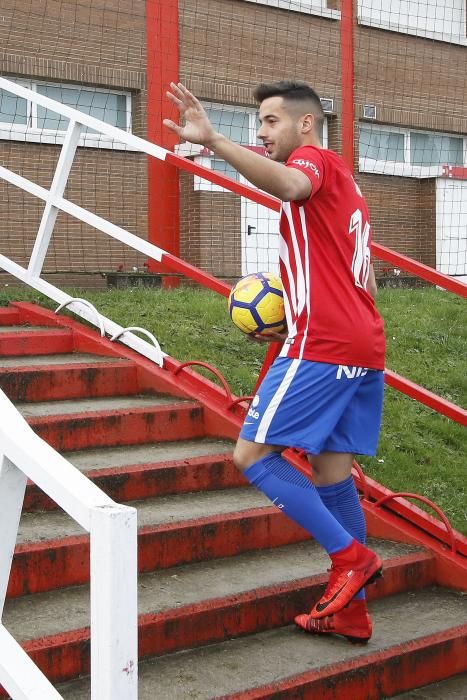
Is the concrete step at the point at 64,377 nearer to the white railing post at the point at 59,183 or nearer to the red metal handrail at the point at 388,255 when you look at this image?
the white railing post at the point at 59,183

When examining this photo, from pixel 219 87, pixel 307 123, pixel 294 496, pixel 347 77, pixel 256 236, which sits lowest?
pixel 294 496

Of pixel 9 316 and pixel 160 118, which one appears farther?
pixel 160 118

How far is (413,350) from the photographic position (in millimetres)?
7594

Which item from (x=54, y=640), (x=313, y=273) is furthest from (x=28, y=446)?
(x=313, y=273)

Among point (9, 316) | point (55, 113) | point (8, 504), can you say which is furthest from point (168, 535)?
point (55, 113)

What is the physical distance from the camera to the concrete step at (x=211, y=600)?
10.6ft

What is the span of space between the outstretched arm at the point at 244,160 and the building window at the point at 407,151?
12.9 m

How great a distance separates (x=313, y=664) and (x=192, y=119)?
1.85m

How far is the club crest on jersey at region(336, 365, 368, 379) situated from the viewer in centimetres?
338

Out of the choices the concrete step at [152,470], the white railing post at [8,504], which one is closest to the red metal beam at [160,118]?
the concrete step at [152,470]

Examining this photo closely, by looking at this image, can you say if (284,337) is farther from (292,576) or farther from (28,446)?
(28,446)

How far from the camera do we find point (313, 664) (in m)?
3.36

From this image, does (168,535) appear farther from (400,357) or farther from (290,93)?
(400,357)

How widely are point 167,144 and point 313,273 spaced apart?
958 cm
